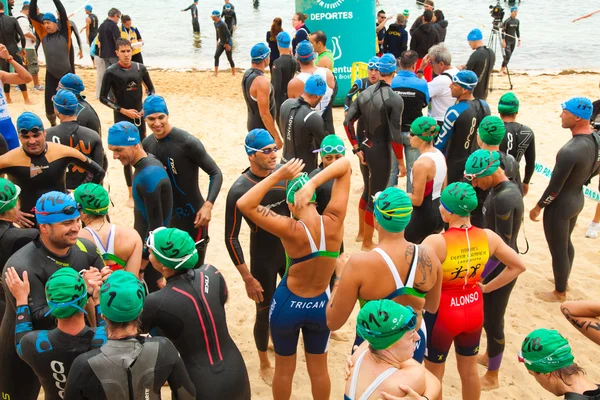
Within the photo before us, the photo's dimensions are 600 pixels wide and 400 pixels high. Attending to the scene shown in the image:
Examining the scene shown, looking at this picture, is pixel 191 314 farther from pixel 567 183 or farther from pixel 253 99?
pixel 253 99

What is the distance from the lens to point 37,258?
143 inches

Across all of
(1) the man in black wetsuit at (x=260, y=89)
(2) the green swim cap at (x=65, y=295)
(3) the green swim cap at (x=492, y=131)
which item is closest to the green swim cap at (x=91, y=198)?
(2) the green swim cap at (x=65, y=295)

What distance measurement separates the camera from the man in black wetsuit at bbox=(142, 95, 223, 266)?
5.61 m

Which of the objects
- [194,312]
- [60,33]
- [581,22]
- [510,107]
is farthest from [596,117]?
[581,22]

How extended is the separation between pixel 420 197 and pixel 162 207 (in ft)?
8.23

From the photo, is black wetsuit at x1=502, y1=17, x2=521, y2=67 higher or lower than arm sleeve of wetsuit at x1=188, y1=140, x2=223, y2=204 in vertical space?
lower

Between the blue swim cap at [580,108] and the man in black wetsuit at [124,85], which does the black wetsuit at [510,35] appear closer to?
the blue swim cap at [580,108]

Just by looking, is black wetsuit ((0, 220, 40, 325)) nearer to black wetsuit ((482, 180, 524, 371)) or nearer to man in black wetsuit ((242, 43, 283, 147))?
black wetsuit ((482, 180, 524, 371))

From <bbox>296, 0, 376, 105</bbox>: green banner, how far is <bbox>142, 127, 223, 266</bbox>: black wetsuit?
880 centimetres

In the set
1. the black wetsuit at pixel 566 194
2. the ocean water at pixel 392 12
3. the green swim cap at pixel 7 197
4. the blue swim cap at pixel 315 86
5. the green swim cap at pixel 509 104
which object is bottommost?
the ocean water at pixel 392 12

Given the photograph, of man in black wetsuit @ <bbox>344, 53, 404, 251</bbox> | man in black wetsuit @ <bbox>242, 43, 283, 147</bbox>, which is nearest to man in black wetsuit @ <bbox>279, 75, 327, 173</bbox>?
man in black wetsuit @ <bbox>344, 53, 404, 251</bbox>

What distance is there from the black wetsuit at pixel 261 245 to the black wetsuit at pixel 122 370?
1.84 m

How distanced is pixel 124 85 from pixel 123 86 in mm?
20

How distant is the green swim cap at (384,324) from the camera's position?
9.43 feet
